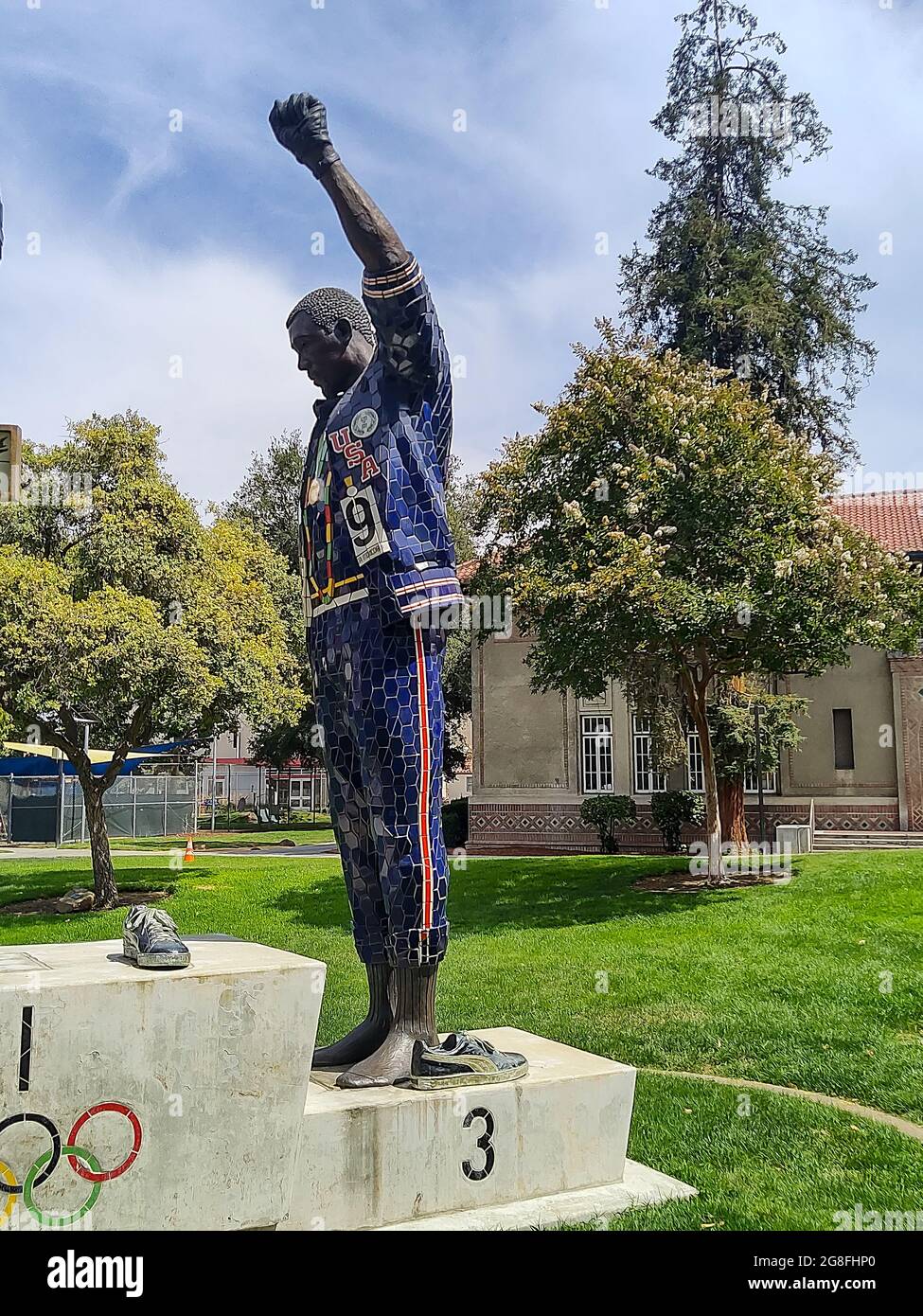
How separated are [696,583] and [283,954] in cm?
1104

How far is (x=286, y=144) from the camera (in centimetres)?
437

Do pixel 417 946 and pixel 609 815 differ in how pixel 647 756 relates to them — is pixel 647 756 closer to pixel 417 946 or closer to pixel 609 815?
pixel 609 815

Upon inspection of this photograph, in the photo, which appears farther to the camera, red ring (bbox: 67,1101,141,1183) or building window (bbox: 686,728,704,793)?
building window (bbox: 686,728,704,793)

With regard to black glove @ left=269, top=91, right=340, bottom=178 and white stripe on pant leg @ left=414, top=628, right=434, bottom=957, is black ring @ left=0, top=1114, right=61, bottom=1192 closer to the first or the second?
white stripe on pant leg @ left=414, top=628, right=434, bottom=957

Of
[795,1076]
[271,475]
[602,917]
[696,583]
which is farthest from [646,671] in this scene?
[271,475]

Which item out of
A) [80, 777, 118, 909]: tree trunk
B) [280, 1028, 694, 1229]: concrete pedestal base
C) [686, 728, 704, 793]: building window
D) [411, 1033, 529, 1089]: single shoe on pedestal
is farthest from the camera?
[686, 728, 704, 793]: building window

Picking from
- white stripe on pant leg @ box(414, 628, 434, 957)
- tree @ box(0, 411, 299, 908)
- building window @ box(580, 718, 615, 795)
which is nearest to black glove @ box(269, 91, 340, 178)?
white stripe on pant leg @ box(414, 628, 434, 957)

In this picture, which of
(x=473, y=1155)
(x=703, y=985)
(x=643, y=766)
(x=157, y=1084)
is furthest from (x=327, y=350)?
(x=643, y=766)

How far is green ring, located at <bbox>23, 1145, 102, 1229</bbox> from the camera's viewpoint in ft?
10.2

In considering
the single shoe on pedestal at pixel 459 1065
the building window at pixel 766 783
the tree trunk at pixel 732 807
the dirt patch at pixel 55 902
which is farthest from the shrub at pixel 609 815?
the single shoe on pedestal at pixel 459 1065

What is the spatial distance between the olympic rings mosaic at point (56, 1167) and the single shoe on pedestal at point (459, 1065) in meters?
1.22

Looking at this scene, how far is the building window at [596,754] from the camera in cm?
2653

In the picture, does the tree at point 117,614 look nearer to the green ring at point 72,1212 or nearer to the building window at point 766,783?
the green ring at point 72,1212

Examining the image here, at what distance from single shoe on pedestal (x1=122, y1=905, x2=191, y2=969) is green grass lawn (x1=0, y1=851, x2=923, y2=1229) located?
1.97 m
